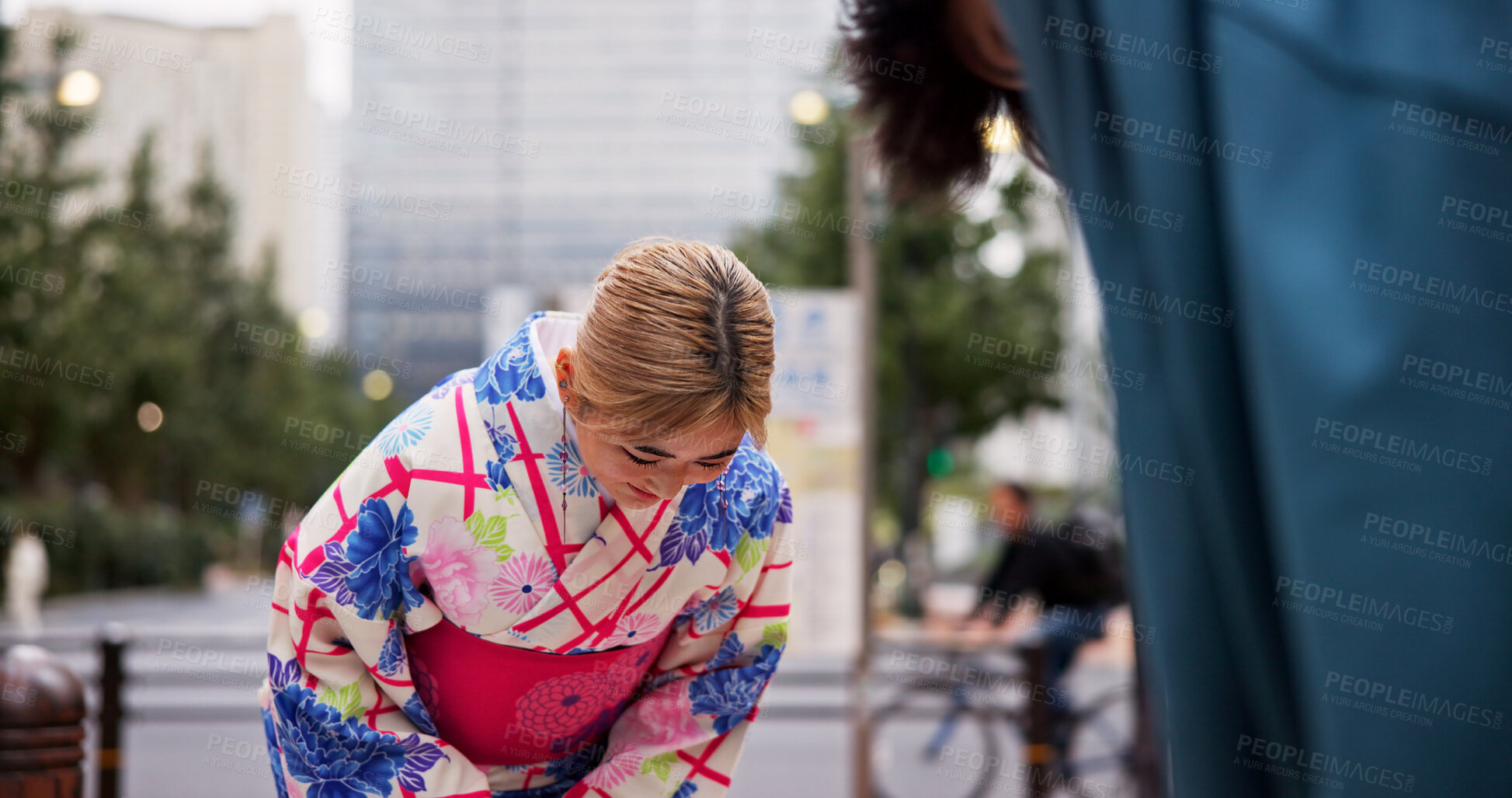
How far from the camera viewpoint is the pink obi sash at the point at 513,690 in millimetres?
1461

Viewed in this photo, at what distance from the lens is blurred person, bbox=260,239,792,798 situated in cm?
124

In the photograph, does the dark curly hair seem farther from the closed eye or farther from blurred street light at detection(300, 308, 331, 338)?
blurred street light at detection(300, 308, 331, 338)

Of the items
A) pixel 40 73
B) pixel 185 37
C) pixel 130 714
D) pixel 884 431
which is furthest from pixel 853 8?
pixel 185 37

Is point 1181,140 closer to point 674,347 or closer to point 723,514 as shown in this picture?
point 674,347

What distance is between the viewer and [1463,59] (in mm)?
702

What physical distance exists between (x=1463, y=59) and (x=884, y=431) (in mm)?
14936

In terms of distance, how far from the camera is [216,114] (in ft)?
97.2

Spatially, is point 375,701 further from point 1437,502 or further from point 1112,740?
point 1112,740

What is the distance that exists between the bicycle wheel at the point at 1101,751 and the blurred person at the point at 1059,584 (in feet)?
0.67

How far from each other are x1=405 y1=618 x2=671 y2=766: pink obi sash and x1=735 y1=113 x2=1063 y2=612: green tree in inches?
490

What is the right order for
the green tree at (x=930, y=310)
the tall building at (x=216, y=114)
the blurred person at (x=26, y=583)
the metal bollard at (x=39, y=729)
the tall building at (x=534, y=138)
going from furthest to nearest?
the tall building at (x=534, y=138), the tall building at (x=216, y=114), the green tree at (x=930, y=310), the blurred person at (x=26, y=583), the metal bollard at (x=39, y=729)

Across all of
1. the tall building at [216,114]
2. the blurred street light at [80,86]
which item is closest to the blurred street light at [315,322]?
the tall building at [216,114]

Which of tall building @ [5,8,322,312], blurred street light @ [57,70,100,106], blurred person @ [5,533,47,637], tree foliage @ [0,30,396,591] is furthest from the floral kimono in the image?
tall building @ [5,8,322,312]

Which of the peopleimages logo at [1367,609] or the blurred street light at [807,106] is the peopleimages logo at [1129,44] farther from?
the blurred street light at [807,106]
